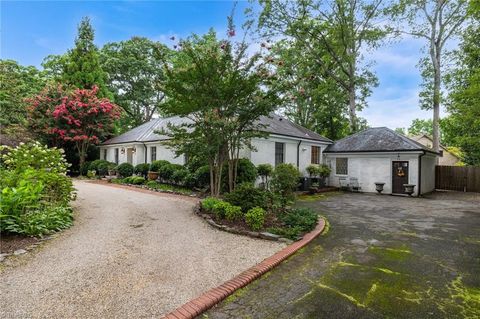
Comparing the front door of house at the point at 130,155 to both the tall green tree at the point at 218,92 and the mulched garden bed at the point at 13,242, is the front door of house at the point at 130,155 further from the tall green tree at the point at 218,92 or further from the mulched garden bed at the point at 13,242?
the mulched garden bed at the point at 13,242

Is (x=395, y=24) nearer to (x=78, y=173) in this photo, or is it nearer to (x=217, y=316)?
(x=217, y=316)

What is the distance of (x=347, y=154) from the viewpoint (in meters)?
16.6

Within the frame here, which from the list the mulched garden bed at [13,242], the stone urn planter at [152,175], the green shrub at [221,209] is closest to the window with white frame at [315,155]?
the stone urn planter at [152,175]

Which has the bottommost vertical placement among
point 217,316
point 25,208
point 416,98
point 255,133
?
point 217,316

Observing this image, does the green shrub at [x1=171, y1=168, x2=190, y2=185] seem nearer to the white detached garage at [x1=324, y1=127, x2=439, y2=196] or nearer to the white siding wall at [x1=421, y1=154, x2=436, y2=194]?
the white detached garage at [x1=324, y1=127, x2=439, y2=196]

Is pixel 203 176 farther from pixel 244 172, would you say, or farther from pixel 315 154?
pixel 315 154

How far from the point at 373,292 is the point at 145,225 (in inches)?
199

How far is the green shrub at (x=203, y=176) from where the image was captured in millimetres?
11562

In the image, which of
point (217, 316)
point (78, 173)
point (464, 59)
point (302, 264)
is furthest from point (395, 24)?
point (78, 173)

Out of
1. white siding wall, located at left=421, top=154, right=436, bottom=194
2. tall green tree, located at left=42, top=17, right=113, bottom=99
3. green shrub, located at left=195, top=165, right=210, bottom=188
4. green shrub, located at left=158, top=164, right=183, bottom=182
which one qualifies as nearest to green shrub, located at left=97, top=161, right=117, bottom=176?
green shrub, located at left=158, top=164, right=183, bottom=182

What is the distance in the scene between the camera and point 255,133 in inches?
336

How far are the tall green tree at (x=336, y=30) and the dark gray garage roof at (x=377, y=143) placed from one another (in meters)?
5.00

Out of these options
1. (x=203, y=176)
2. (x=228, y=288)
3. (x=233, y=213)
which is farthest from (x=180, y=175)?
(x=228, y=288)

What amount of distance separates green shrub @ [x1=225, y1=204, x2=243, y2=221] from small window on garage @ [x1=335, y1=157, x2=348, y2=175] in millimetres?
12194
